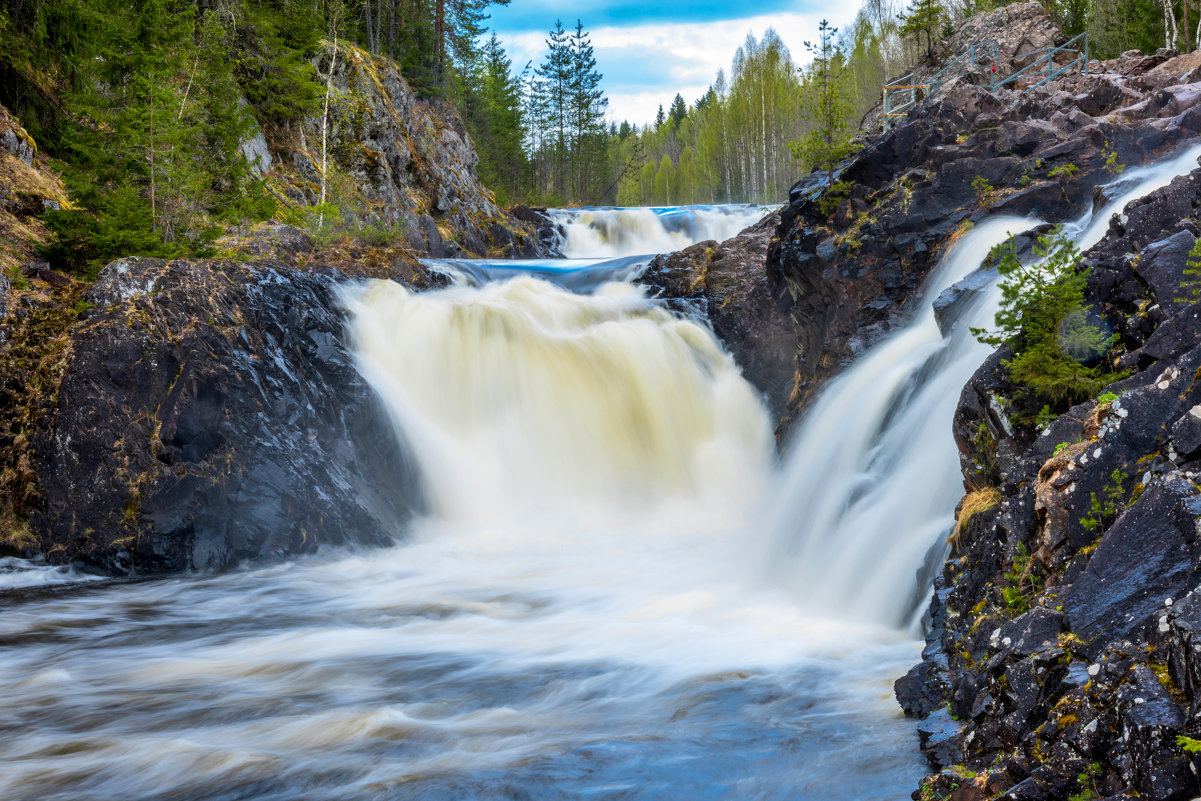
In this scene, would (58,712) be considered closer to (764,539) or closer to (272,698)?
(272,698)

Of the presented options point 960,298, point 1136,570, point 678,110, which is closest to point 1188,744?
point 1136,570

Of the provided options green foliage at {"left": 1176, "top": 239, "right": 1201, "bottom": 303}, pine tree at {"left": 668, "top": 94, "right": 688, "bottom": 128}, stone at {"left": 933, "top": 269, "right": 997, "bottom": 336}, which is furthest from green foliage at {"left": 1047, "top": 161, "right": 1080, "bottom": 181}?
pine tree at {"left": 668, "top": 94, "right": 688, "bottom": 128}

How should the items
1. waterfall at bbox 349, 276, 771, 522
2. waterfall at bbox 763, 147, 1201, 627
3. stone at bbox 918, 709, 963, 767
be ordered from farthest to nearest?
waterfall at bbox 349, 276, 771, 522 < waterfall at bbox 763, 147, 1201, 627 < stone at bbox 918, 709, 963, 767

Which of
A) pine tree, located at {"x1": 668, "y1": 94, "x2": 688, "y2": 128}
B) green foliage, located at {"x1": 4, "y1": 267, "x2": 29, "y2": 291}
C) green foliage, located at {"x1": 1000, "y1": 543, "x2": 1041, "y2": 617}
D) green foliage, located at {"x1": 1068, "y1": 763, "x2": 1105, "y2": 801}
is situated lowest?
green foliage, located at {"x1": 1068, "y1": 763, "x2": 1105, "y2": 801}

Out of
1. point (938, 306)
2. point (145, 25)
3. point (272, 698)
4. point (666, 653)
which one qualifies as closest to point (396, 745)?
point (272, 698)

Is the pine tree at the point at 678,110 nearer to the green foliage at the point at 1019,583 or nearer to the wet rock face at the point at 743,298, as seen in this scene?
the wet rock face at the point at 743,298

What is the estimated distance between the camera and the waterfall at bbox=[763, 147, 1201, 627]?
275 inches

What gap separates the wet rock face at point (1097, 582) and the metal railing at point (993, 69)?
1131 cm

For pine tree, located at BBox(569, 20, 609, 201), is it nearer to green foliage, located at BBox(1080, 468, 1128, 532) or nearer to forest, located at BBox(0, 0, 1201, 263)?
forest, located at BBox(0, 0, 1201, 263)

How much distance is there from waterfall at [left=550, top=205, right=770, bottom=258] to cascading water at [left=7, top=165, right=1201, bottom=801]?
17.4m

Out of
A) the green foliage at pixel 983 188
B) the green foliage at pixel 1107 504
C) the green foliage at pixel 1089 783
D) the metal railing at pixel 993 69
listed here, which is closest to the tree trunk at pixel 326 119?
the metal railing at pixel 993 69

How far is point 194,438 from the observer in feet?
31.6

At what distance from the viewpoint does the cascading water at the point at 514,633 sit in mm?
4770

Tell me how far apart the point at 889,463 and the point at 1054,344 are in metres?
3.30
